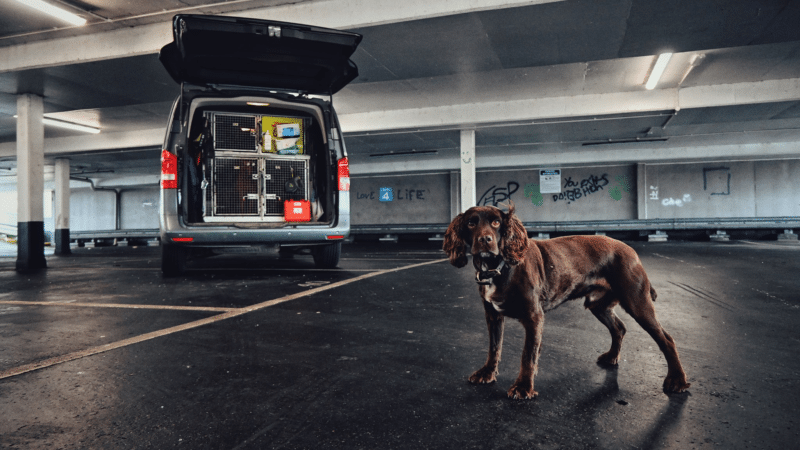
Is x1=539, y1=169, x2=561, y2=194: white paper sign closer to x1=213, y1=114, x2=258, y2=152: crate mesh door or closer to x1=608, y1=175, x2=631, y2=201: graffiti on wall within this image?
x1=608, y1=175, x2=631, y2=201: graffiti on wall

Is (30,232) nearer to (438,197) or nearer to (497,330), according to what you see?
(497,330)

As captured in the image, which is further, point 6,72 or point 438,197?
point 438,197

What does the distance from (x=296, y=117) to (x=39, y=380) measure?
4.66 metres

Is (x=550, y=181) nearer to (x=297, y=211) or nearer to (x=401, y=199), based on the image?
(x=401, y=199)

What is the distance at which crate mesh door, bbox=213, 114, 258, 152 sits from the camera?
578 centimetres

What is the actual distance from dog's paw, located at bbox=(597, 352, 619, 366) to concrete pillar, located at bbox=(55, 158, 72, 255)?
18.7 metres

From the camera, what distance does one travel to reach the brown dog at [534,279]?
1836mm

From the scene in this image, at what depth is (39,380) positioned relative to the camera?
207 centimetres

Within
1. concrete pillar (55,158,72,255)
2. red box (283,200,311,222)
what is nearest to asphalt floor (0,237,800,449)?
red box (283,200,311,222)

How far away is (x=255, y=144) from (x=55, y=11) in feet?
14.4

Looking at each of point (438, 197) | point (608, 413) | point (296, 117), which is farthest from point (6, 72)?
point (438, 197)

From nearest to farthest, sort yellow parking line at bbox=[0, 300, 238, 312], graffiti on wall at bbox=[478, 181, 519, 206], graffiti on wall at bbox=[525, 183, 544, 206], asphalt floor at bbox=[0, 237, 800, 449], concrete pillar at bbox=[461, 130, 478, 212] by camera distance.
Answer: asphalt floor at bbox=[0, 237, 800, 449] → yellow parking line at bbox=[0, 300, 238, 312] → concrete pillar at bbox=[461, 130, 478, 212] → graffiti on wall at bbox=[525, 183, 544, 206] → graffiti on wall at bbox=[478, 181, 519, 206]

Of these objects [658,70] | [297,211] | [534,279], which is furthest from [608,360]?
[658,70]

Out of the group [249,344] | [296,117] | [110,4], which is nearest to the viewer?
[249,344]
